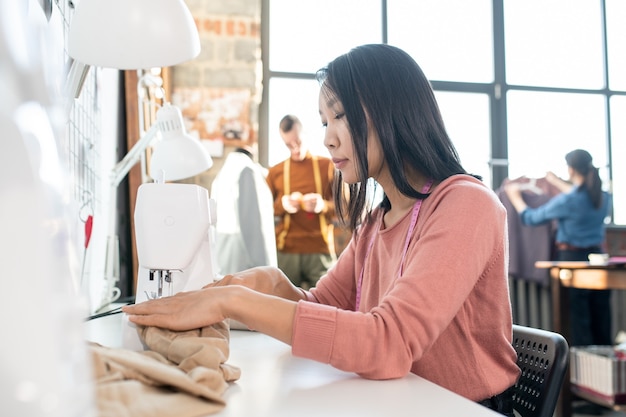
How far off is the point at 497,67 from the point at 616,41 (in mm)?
1099

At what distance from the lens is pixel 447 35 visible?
15.5 feet

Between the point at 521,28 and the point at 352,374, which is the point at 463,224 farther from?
the point at 521,28

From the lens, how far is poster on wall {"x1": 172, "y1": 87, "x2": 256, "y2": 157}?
3.87 metres

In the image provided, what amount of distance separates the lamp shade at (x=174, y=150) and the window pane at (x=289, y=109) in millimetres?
2549

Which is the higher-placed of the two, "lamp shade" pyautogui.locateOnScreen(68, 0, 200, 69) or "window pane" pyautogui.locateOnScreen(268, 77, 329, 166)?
"window pane" pyautogui.locateOnScreen(268, 77, 329, 166)

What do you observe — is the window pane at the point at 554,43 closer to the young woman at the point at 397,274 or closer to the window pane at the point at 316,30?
the window pane at the point at 316,30

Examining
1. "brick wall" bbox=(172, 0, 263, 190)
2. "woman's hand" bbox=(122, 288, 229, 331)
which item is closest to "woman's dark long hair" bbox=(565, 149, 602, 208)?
"brick wall" bbox=(172, 0, 263, 190)

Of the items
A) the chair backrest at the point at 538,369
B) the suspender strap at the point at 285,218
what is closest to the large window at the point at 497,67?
the suspender strap at the point at 285,218

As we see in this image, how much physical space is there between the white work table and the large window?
11.4ft

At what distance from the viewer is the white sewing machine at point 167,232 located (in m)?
0.95

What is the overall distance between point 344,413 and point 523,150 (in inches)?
174

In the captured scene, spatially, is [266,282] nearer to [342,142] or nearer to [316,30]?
[342,142]

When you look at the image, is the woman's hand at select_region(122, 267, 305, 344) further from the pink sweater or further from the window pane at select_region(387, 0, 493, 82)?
the window pane at select_region(387, 0, 493, 82)

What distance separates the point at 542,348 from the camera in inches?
41.9
